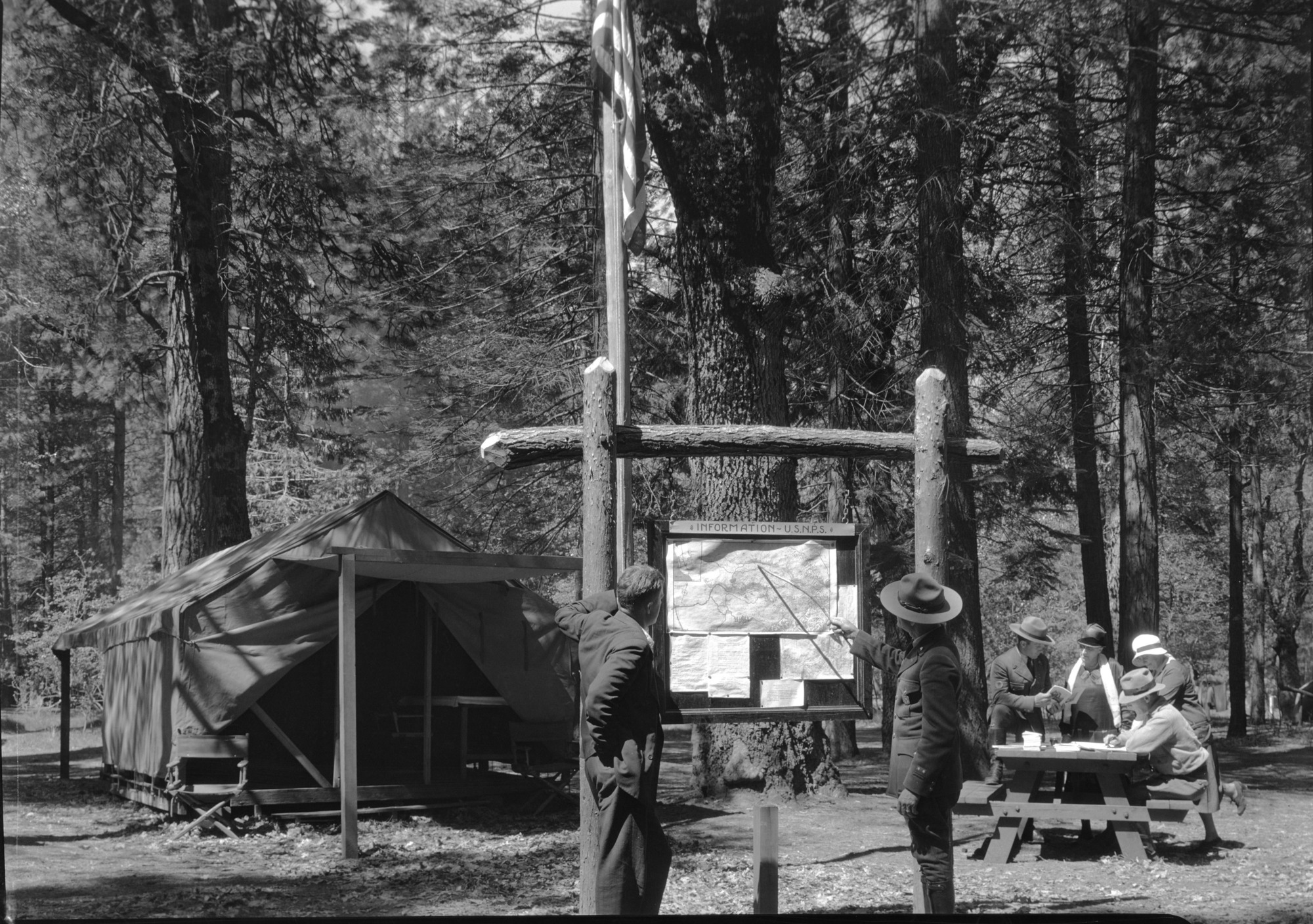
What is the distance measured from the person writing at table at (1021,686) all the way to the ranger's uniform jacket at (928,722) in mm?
4761

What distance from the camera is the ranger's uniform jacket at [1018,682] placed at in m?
10.2

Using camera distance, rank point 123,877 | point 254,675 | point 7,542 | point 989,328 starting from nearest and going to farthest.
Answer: point 123,877 < point 254,675 < point 989,328 < point 7,542

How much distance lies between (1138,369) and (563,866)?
948 centimetres

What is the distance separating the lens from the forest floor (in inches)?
283

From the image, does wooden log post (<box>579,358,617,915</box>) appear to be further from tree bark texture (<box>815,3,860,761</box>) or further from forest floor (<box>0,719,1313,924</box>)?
tree bark texture (<box>815,3,860,761</box>)

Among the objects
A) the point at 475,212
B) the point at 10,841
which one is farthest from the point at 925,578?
the point at 475,212

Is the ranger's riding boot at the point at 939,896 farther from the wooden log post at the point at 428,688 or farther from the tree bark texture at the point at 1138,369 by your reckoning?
the tree bark texture at the point at 1138,369

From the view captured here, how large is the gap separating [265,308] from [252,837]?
7.23m

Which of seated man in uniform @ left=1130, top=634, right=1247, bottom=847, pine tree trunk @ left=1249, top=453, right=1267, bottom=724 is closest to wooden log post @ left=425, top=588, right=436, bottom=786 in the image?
seated man in uniform @ left=1130, top=634, right=1247, bottom=847

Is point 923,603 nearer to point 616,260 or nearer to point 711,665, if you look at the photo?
point 711,665

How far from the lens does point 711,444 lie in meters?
6.46

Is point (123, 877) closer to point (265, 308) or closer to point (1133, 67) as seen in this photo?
point (265, 308)

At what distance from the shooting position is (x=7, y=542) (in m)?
25.4

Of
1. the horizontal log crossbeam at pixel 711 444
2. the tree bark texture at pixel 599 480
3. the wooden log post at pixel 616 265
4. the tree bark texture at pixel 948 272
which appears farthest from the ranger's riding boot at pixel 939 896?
the tree bark texture at pixel 948 272
